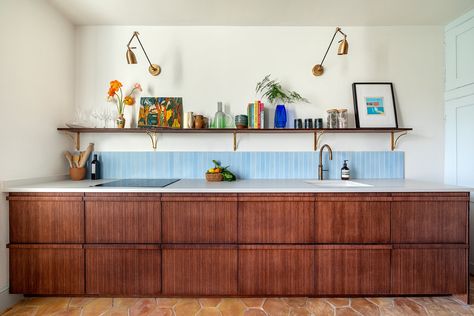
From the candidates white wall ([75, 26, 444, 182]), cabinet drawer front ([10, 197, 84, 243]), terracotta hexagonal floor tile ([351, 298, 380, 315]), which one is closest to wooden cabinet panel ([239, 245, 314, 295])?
terracotta hexagonal floor tile ([351, 298, 380, 315])

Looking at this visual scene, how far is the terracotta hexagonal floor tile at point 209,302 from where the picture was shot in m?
1.84

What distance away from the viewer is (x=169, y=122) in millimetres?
2490

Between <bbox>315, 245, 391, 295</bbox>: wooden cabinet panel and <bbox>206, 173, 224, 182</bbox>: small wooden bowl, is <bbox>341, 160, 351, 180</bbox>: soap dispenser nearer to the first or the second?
<bbox>315, 245, 391, 295</bbox>: wooden cabinet panel

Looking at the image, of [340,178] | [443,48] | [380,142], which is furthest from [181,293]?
[443,48]

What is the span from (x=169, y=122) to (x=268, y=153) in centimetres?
107

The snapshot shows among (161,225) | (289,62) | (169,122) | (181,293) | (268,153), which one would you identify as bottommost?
(181,293)

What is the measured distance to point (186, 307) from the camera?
1811 millimetres

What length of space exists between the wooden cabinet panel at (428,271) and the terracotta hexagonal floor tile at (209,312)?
136 cm

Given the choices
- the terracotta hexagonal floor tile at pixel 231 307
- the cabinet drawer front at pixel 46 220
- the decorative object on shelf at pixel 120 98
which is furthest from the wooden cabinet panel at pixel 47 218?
the terracotta hexagonal floor tile at pixel 231 307

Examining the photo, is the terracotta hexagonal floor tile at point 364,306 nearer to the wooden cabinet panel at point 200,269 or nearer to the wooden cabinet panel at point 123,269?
the wooden cabinet panel at point 200,269

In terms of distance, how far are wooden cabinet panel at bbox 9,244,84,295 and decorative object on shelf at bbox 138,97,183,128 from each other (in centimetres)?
129

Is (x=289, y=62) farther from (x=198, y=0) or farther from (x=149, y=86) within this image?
(x=149, y=86)

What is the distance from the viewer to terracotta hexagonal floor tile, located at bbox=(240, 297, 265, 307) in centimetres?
184

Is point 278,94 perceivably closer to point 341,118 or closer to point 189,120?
point 341,118
